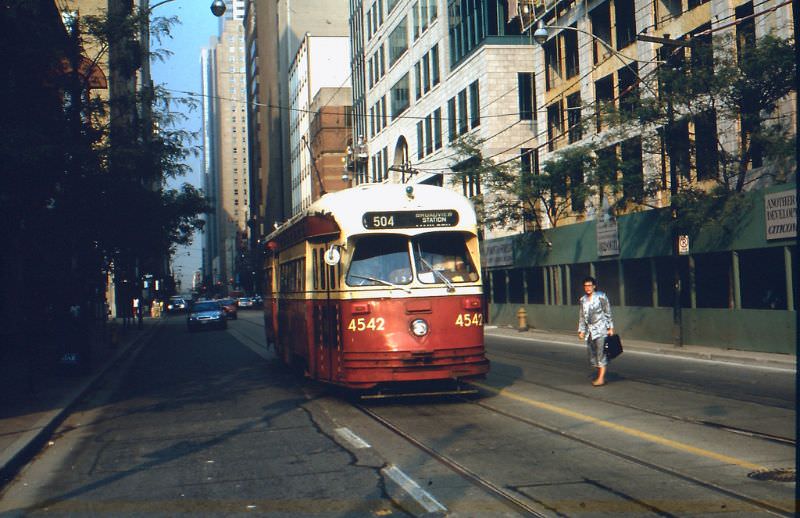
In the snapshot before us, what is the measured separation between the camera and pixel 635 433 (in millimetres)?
A: 9992

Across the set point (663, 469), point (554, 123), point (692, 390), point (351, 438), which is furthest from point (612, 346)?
point (554, 123)

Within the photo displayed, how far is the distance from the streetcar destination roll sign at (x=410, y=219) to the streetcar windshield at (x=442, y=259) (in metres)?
0.18

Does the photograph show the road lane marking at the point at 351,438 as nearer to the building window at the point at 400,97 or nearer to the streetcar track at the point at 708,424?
A: the streetcar track at the point at 708,424

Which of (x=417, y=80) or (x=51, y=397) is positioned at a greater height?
(x=417, y=80)

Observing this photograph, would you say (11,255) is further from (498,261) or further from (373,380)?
(498,261)

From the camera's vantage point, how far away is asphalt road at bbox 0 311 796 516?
7.16 metres

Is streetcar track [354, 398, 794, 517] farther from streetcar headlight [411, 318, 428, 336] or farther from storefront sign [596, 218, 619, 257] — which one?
storefront sign [596, 218, 619, 257]

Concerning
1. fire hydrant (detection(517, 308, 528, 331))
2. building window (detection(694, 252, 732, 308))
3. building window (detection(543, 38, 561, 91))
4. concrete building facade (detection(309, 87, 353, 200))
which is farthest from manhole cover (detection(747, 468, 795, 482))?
concrete building facade (detection(309, 87, 353, 200))

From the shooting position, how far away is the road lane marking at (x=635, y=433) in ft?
27.2

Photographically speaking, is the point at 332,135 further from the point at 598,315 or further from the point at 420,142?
the point at 598,315

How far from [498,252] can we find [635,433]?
103ft

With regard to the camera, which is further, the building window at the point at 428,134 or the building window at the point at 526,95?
the building window at the point at 428,134

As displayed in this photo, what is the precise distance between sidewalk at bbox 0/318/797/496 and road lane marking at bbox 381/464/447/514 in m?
3.82

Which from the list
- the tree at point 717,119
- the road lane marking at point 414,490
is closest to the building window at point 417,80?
the tree at point 717,119
